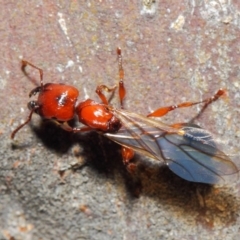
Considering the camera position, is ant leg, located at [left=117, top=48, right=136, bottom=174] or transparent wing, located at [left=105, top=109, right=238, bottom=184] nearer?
transparent wing, located at [left=105, top=109, right=238, bottom=184]

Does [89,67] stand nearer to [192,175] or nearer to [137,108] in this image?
[137,108]

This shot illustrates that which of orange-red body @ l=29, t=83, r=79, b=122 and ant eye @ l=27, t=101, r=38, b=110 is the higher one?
orange-red body @ l=29, t=83, r=79, b=122

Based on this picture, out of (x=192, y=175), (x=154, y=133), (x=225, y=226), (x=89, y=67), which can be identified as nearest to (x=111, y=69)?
(x=89, y=67)

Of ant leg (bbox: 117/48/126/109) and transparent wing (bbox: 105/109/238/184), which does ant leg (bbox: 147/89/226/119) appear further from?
ant leg (bbox: 117/48/126/109)

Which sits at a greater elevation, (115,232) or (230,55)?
(230,55)

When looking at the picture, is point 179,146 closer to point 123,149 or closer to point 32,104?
point 123,149

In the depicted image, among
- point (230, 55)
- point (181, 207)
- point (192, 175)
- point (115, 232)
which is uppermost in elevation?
point (230, 55)

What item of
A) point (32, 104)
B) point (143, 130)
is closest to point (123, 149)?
point (143, 130)

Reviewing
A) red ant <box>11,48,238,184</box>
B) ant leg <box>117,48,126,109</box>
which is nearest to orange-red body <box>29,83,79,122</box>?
red ant <box>11,48,238,184</box>
